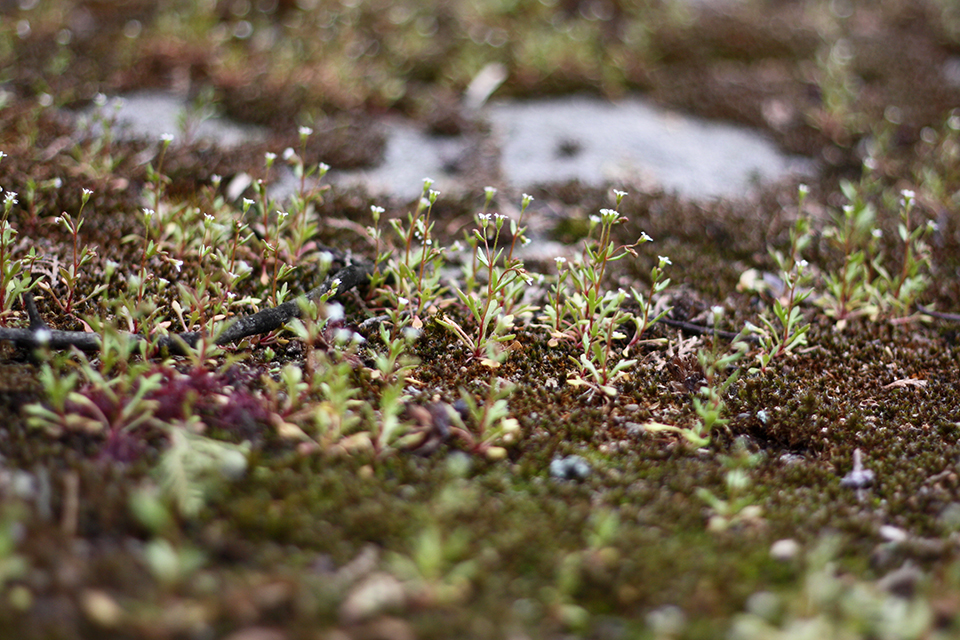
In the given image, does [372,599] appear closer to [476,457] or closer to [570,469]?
[476,457]

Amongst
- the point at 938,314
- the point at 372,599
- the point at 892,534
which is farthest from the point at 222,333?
the point at 938,314

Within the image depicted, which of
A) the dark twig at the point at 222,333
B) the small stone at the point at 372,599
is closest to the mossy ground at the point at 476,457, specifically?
the small stone at the point at 372,599

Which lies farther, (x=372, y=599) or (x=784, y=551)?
(x=784, y=551)

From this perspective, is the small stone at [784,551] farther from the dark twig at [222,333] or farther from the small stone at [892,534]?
the dark twig at [222,333]

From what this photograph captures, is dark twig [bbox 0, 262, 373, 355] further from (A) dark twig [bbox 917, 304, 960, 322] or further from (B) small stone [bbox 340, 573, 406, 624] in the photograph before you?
(A) dark twig [bbox 917, 304, 960, 322]

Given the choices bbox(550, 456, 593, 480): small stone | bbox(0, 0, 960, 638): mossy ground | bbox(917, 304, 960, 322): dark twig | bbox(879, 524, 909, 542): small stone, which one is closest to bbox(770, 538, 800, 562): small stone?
bbox(0, 0, 960, 638): mossy ground
